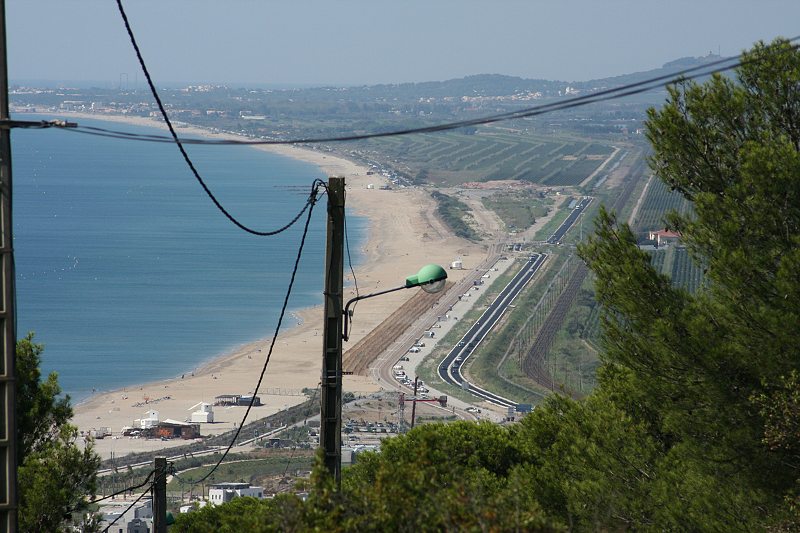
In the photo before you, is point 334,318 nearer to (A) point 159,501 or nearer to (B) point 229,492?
A: (A) point 159,501

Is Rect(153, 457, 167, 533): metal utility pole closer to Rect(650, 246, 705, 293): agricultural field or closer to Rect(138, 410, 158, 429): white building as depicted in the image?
Rect(138, 410, 158, 429): white building

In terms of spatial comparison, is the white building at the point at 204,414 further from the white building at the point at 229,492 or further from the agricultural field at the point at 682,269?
the agricultural field at the point at 682,269

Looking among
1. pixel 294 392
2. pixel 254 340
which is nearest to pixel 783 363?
pixel 294 392

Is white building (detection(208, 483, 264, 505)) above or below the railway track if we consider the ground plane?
above

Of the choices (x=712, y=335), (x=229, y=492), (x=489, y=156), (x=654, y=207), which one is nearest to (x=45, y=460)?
(x=712, y=335)

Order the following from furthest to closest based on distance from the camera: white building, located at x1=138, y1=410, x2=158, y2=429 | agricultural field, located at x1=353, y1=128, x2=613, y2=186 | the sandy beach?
1. agricultural field, located at x1=353, y1=128, x2=613, y2=186
2. the sandy beach
3. white building, located at x1=138, y1=410, x2=158, y2=429

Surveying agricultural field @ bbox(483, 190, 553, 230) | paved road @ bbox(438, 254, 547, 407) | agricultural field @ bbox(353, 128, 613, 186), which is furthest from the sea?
agricultural field @ bbox(353, 128, 613, 186)
